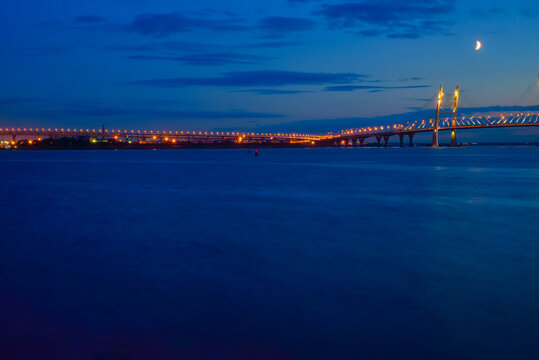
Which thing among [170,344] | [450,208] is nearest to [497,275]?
[170,344]

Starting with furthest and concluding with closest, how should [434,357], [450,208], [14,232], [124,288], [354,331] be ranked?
[450,208], [14,232], [124,288], [354,331], [434,357]

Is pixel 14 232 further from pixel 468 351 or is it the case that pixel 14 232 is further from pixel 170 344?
pixel 468 351

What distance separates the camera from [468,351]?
4.11m

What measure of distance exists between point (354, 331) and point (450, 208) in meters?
10.7

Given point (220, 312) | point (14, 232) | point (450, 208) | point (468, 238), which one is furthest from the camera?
point (450, 208)

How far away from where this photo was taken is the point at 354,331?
14.9 feet

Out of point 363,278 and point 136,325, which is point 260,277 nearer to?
point 363,278

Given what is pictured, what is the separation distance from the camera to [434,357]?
4.00m

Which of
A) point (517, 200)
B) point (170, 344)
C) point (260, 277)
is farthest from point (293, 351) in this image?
point (517, 200)

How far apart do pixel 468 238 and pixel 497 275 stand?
9.42 ft

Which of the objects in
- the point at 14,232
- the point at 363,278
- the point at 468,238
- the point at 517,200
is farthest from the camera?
the point at 517,200

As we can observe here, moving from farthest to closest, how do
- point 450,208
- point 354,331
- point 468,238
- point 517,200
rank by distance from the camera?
point 517,200, point 450,208, point 468,238, point 354,331

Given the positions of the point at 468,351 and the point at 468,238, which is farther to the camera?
the point at 468,238

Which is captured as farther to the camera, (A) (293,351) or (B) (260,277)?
(B) (260,277)
